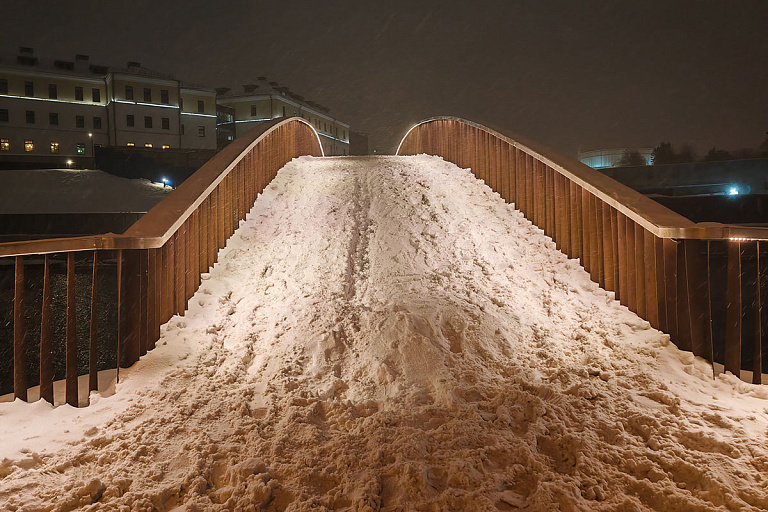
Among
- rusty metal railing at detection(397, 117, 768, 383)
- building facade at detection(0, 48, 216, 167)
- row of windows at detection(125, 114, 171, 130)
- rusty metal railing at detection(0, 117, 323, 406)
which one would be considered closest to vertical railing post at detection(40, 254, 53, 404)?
rusty metal railing at detection(0, 117, 323, 406)

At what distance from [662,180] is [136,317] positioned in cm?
2915

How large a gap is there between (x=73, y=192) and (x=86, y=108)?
3385 cm

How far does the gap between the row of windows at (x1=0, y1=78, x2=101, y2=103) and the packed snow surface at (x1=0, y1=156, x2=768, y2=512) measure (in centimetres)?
5736

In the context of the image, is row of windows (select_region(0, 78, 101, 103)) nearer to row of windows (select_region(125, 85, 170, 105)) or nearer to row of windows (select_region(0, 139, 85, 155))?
row of windows (select_region(125, 85, 170, 105))

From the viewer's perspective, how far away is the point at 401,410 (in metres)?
3.46

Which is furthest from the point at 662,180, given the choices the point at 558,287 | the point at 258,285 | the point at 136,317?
the point at 136,317

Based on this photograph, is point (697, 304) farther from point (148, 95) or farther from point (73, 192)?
point (148, 95)

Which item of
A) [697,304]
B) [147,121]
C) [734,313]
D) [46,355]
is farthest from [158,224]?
[147,121]

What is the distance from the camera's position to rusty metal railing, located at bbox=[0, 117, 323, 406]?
347 centimetres

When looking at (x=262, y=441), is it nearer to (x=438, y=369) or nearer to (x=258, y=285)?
(x=438, y=369)

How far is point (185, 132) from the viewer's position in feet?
180

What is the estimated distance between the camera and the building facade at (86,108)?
47500mm

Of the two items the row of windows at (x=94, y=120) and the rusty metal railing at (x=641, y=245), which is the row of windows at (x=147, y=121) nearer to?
the row of windows at (x=94, y=120)

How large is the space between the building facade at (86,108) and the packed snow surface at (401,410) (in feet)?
175
